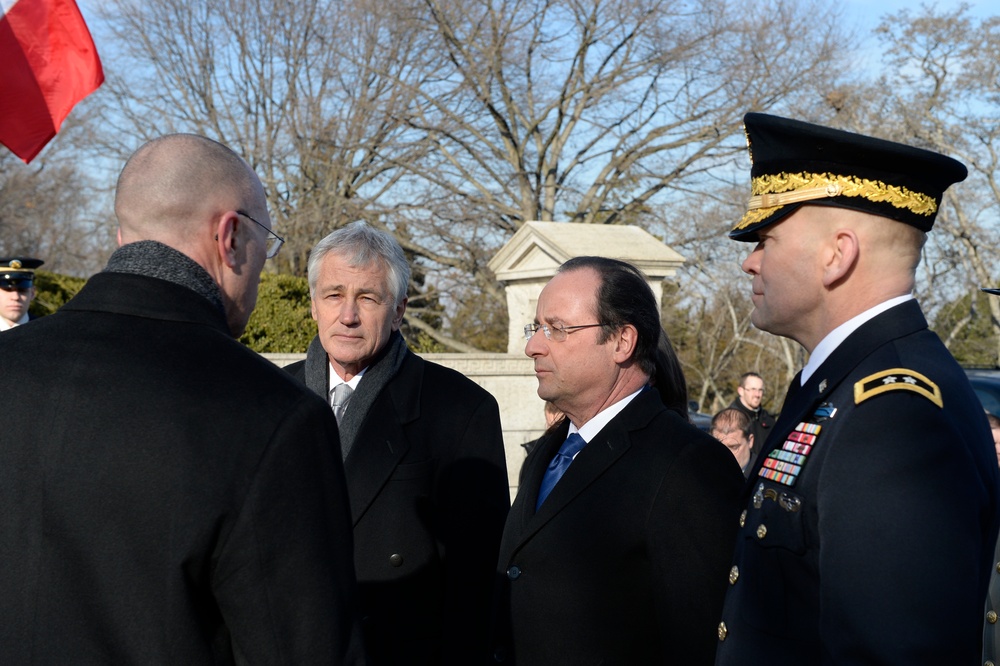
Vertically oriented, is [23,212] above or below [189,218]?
above

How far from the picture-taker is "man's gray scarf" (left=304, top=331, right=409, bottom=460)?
10.7 ft

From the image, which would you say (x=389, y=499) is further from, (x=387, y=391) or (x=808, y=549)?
(x=808, y=549)

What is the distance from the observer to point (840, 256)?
76.2 inches

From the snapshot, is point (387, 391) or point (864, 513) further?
point (387, 391)

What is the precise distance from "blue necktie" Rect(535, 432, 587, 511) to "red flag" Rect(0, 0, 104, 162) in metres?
3.97

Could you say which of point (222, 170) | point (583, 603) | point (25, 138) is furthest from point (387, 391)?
point (25, 138)

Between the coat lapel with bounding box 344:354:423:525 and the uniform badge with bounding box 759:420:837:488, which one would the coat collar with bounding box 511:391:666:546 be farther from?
the uniform badge with bounding box 759:420:837:488

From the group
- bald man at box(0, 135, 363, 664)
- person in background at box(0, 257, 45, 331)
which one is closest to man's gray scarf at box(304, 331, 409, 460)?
bald man at box(0, 135, 363, 664)

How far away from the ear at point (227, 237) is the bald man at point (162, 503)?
17 centimetres

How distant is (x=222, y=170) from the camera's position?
75.6 inches

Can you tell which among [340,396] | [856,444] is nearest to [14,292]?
[340,396]

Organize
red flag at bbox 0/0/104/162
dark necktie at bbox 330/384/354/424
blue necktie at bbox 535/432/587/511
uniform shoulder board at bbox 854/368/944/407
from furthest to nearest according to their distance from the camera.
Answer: red flag at bbox 0/0/104/162 → dark necktie at bbox 330/384/354/424 → blue necktie at bbox 535/432/587/511 → uniform shoulder board at bbox 854/368/944/407

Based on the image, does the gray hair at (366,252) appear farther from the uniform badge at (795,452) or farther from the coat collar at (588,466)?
the uniform badge at (795,452)

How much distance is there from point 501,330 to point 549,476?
573 inches
